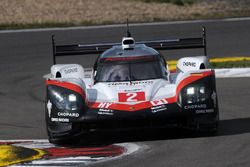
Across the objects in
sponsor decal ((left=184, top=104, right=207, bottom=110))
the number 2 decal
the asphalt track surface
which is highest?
the number 2 decal

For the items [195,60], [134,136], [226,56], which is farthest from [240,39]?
[134,136]

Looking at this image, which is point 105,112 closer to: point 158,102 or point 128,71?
point 158,102

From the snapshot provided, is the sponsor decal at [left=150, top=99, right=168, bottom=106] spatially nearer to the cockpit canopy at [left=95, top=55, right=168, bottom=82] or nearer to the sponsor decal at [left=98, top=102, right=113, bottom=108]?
the sponsor decal at [left=98, top=102, right=113, bottom=108]

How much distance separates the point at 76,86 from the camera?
1235 cm

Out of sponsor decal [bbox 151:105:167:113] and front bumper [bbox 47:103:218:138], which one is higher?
sponsor decal [bbox 151:105:167:113]

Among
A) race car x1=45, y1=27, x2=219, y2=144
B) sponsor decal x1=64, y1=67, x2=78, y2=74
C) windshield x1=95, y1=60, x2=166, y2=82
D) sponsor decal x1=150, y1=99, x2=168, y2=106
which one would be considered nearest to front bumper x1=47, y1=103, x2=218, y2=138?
race car x1=45, y1=27, x2=219, y2=144

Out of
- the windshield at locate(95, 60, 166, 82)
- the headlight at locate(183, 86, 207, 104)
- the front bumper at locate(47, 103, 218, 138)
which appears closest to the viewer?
the front bumper at locate(47, 103, 218, 138)

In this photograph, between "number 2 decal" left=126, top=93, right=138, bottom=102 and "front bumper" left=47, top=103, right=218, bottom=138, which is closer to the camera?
"front bumper" left=47, top=103, right=218, bottom=138

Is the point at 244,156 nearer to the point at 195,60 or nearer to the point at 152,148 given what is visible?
the point at 152,148

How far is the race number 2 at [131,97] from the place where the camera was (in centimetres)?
1209

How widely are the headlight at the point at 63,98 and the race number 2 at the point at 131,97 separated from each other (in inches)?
24.6

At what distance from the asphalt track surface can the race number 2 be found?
1.88 feet

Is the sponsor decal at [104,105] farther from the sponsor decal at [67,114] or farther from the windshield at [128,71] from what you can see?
the windshield at [128,71]

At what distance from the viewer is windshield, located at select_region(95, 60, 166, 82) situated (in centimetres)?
1306
